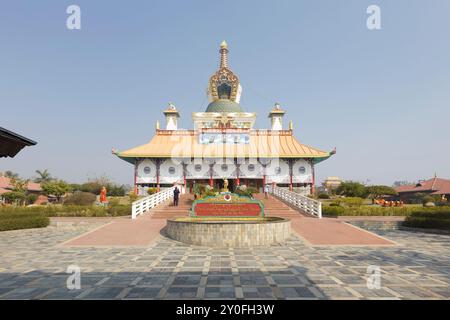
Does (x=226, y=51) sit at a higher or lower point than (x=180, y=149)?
higher

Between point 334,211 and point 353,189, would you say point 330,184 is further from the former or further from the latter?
point 334,211

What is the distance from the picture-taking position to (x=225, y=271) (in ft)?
23.7

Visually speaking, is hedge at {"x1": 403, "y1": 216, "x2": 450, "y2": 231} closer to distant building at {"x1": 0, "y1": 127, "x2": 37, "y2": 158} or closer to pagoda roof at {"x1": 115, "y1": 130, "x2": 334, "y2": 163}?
pagoda roof at {"x1": 115, "y1": 130, "x2": 334, "y2": 163}

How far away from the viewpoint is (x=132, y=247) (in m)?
10.7

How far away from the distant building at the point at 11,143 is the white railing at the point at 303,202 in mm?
16312

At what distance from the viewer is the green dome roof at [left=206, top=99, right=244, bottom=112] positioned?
42.1m

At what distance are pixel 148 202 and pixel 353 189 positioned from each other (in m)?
23.2

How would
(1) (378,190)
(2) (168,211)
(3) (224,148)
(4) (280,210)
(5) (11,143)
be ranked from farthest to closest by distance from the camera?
1. (3) (224,148)
2. (1) (378,190)
3. (4) (280,210)
4. (2) (168,211)
5. (5) (11,143)

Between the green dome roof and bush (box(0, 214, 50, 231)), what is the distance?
29464 millimetres

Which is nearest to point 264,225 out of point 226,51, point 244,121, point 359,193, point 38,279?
point 38,279

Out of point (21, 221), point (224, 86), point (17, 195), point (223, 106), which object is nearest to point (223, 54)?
point (224, 86)

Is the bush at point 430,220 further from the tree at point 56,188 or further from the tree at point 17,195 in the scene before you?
the tree at point 17,195

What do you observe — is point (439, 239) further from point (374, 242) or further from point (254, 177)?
point (254, 177)
